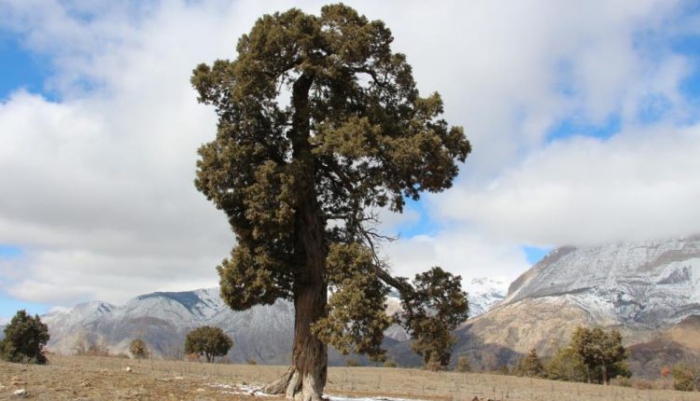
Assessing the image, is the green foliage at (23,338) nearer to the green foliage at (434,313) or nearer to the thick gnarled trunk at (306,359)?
the thick gnarled trunk at (306,359)

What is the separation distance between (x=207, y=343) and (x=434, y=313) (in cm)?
5621

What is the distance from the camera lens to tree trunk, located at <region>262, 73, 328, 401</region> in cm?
1738

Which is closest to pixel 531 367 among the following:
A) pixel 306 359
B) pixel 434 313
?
pixel 434 313

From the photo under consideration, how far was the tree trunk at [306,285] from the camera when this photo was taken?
17375mm

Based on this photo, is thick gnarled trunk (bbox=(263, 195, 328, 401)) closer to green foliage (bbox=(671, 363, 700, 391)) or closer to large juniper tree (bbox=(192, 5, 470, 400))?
large juniper tree (bbox=(192, 5, 470, 400))

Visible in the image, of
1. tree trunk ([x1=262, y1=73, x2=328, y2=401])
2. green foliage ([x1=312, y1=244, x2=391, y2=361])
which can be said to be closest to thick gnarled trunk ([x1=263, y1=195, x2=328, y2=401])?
tree trunk ([x1=262, y1=73, x2=328, y2=401])

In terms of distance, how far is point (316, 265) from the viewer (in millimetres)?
17766

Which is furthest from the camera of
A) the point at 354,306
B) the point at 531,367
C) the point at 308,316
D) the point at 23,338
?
the point at 531,367

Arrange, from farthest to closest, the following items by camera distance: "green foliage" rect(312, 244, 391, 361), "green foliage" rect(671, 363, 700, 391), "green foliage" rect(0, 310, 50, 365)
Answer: "green foliage" rect(671, 363, 700, 391) < "green foliage" rect(0, 310, 50, 365) < "green foliage" rect(312, 244, 391, 361)

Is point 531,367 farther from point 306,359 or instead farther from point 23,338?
point 306,359

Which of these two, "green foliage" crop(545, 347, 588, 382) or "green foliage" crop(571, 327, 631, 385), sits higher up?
"green foliage" crop(571, 327, 631, 385)

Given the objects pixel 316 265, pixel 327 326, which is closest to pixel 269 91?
pixel 316 265

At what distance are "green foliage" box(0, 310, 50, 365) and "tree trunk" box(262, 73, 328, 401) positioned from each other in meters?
22.1

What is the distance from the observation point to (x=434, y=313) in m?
17.9
